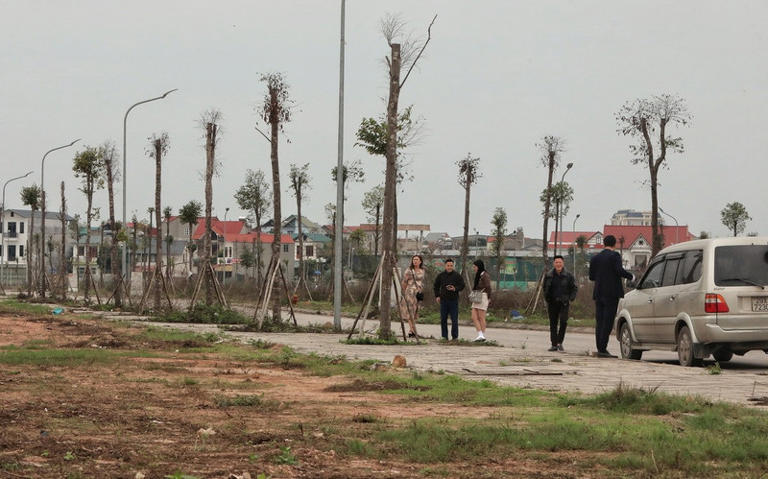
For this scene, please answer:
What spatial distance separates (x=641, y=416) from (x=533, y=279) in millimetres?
50169

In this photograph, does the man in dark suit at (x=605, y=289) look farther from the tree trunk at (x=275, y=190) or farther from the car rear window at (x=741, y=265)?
the tree trunk at (x=275, y=190)

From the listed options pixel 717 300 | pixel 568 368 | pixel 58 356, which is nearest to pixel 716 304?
pixel 717 300

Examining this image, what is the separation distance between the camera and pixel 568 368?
53.5ft

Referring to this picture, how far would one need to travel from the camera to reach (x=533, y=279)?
5991 cm

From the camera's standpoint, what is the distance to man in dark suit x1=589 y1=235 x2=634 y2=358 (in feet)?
64.0

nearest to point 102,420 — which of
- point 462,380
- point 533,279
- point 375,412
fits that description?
point 375,412

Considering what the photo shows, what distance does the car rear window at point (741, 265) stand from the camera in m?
16.7

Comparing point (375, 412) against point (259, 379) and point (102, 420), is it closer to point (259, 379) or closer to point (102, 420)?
point (102, 420)

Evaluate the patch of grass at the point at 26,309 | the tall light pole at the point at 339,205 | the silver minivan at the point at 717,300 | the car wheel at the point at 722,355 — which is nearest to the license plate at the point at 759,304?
the silver minivan at the point at 717,300

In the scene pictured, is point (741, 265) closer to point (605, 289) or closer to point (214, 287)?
point (605, 289)

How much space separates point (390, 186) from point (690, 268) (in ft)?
26.3

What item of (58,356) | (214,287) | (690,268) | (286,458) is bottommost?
(58,356)

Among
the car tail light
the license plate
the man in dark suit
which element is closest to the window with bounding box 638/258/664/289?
the man in dark suit

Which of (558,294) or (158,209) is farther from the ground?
(158,209)
